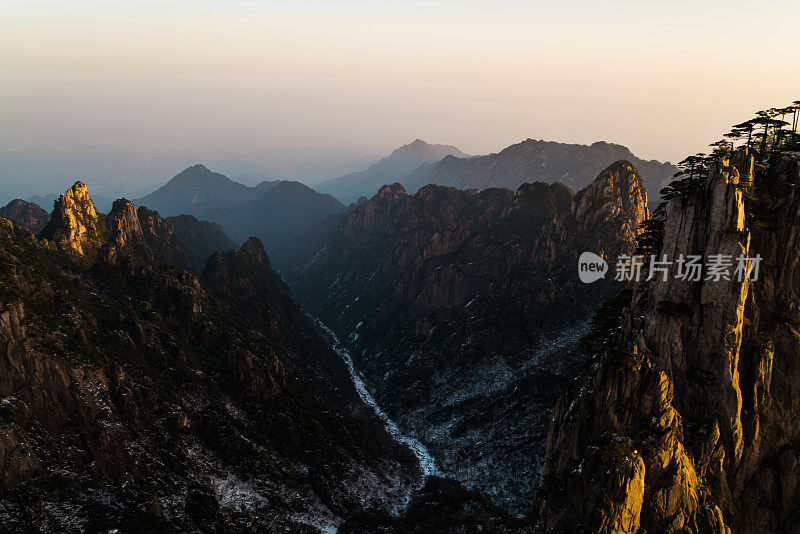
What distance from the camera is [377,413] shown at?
148250 mm

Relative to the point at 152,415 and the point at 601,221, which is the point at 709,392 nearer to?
the point at 152,415

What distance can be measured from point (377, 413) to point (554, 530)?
101981 mm

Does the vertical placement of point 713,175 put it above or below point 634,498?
above

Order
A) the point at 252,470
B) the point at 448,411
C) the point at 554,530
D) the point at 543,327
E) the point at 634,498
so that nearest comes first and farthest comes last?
the point at 634,498 < the point at 554,530 < the point at 252,470 < the point at 448,411 < the point at 543,327

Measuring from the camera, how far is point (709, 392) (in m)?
54.6

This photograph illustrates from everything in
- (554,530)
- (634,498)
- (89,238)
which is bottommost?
(554,530)

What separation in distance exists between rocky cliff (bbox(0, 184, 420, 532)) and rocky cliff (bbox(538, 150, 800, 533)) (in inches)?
2176

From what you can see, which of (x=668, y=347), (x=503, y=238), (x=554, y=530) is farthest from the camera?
(x=503, y=238)

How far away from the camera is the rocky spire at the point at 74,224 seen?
427 feet

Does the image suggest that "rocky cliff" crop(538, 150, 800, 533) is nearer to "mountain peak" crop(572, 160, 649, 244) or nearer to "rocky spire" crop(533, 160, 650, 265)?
"rocky spire" crop(533, 160, 650, 265)

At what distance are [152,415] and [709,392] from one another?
9020cm

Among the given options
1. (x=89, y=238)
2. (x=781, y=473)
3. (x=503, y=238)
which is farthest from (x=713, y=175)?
(x=89, y=238)

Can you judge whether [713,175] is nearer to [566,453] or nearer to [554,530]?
[566,453]

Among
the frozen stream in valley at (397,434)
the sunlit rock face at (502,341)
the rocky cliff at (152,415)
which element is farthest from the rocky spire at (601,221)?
the rocky cliff at (152,415)
